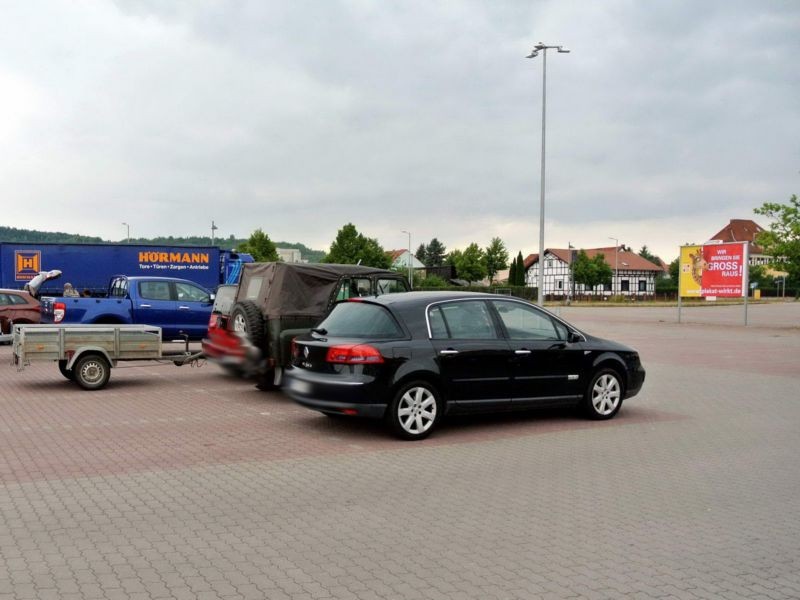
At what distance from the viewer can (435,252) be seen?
14362cm

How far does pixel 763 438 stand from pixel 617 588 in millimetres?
5411

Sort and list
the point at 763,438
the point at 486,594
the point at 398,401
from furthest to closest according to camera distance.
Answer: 1. the point at 763,438
2. the point at 398,401
3. the point at 486,594

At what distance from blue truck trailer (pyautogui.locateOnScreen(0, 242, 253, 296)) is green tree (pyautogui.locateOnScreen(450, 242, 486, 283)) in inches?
2606

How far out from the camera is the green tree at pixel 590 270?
9462 centimetres

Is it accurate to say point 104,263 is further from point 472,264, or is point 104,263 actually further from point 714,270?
point 472,264

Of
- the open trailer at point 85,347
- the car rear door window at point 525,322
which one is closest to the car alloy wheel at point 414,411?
the car rear door window at point 525,322

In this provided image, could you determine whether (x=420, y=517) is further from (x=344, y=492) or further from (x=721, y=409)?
(x=721, y=409)

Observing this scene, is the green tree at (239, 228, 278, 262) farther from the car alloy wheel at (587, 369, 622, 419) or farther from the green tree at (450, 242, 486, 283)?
the car alloy wheel at (587, 369, 622, 419)

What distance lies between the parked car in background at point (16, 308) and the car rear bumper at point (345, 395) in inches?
439

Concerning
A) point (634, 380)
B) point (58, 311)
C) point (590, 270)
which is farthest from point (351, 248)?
point (634, 380)

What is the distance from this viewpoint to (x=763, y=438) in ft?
29.2

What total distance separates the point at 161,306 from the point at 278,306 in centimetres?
658

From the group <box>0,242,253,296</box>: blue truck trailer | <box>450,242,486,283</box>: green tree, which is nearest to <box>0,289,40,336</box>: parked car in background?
<box>0,242,253,296</box>: blue truck trailer

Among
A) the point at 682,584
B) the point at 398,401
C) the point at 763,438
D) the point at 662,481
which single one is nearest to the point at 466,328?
the point at 398,401
